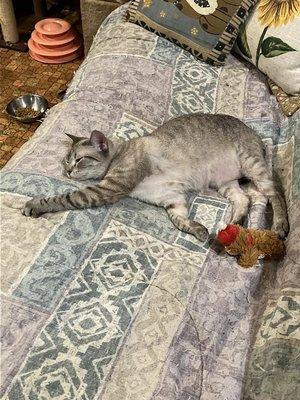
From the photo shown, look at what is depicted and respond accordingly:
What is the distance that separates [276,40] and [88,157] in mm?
979

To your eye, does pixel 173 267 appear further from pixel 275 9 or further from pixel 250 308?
pixel 275 9

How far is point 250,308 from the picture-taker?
4.39 ft

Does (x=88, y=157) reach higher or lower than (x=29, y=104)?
higher

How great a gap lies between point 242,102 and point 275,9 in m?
0.41

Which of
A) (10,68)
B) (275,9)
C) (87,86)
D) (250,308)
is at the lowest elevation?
(10,68)

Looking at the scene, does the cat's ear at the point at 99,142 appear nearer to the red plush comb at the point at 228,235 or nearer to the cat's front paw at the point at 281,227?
the red plush comb at the point at 228,235

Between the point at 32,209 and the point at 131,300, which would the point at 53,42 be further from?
the point at 131,300

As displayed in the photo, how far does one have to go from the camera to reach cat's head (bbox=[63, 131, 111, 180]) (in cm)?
157

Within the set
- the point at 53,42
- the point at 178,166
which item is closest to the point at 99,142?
the point at 178,166

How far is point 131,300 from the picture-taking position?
1.26 meters

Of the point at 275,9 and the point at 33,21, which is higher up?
the point at 275,9

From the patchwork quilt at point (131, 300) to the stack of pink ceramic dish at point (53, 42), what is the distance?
1.37 meters

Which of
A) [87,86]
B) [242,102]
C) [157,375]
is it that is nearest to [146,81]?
[87,86]

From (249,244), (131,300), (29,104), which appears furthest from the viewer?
(29,104)
